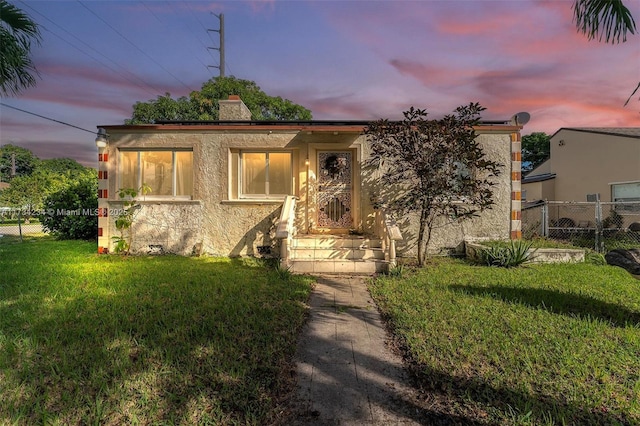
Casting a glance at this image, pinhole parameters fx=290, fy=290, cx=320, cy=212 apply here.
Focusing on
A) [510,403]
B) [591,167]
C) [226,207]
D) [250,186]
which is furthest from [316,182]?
[591,167]

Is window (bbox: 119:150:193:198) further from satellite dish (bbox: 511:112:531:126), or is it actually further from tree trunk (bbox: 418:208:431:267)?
satellite dish (bbox: 511:112:531:126)

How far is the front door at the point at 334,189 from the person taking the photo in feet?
27.5

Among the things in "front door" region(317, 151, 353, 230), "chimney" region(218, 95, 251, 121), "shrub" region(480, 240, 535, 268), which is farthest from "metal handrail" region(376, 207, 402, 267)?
"chimney" region(218, 95, 251, 121)

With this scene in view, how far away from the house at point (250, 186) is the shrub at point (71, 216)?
13.2 feet

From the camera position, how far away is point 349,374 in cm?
275

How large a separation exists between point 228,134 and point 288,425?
753 centimetres

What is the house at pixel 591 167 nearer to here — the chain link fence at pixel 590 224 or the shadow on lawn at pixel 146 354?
the chain link fence at pixel 590 224

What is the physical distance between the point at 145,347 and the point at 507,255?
7180mm

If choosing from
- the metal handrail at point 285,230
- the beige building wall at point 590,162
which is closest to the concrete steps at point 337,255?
the metal handrail at point 285,230

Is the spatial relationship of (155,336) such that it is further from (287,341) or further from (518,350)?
(518,350)

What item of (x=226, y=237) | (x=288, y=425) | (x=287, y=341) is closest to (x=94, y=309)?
(x=287, y=341)

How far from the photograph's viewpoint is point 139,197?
8.37 m

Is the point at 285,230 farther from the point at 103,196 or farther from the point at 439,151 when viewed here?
the point at 103,196

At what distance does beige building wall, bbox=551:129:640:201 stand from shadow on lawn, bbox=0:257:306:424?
16.2m
